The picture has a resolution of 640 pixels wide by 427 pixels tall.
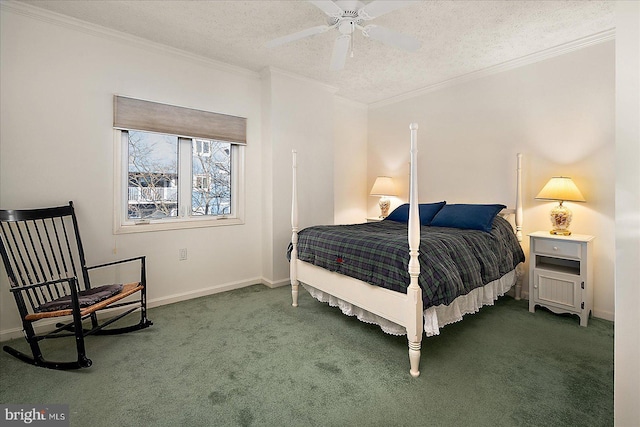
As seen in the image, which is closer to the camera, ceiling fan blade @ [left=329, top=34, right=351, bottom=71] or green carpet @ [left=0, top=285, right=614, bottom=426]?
green carpet @ [left=0, top=285, right=614, bottom=426]

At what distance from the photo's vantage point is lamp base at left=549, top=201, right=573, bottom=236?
2.89 m

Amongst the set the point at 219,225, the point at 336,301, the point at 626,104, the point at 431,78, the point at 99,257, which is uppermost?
the point at 431,78

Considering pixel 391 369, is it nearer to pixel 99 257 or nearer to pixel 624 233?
pixel 624 233

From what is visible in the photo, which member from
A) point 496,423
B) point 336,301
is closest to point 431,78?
point 336,301

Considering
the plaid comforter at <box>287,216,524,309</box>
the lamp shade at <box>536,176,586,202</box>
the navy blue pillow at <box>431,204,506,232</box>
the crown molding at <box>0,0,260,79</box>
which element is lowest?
the plaid comforter at <box>287,216,524,309</box>

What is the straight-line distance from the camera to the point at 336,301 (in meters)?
2.76

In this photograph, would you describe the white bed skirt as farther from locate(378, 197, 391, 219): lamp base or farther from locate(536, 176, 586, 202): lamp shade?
locate(378, 197, 391, 219): lamp base

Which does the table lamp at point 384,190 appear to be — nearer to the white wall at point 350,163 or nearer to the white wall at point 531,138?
the white wall at point 531,138

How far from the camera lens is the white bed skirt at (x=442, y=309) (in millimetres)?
2018

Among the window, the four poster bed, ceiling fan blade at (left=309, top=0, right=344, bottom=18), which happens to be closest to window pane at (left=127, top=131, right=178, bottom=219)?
the window

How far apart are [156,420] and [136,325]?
4.17ft

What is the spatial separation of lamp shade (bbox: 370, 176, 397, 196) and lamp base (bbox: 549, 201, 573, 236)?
6.59ft

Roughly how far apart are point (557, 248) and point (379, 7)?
2.56 meters

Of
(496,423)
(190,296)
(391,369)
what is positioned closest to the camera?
(496,423)
